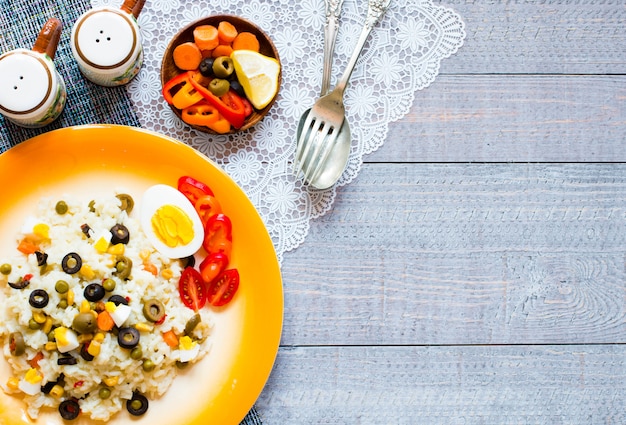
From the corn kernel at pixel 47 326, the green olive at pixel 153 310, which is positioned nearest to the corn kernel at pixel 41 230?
the corn kernel at pixel 47 326

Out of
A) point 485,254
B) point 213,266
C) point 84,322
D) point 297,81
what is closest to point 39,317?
point 84,322

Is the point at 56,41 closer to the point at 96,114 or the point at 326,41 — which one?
the point at 96,114

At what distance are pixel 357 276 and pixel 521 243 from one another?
0.50 meters

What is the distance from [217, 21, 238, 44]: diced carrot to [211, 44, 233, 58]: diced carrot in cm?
2

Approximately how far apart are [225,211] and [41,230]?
469mm

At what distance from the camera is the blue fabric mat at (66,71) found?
70.5 inches

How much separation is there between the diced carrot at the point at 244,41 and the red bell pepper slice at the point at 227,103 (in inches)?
4.9

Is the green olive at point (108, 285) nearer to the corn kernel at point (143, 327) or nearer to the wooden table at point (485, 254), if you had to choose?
the corn kernel at point (143, 327)

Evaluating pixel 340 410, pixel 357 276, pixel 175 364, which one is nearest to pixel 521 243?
pixel 357 276

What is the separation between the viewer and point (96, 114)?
1.80 metres

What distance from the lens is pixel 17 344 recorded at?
5.28ft

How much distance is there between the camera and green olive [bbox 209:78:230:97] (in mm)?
1703

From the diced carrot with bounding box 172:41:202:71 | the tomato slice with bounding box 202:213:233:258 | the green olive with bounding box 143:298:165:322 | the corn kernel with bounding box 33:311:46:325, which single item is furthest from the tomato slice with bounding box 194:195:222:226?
the corn kernel with bounding box 33:311:46:325

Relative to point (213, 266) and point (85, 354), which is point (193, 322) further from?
point (85, 354)
